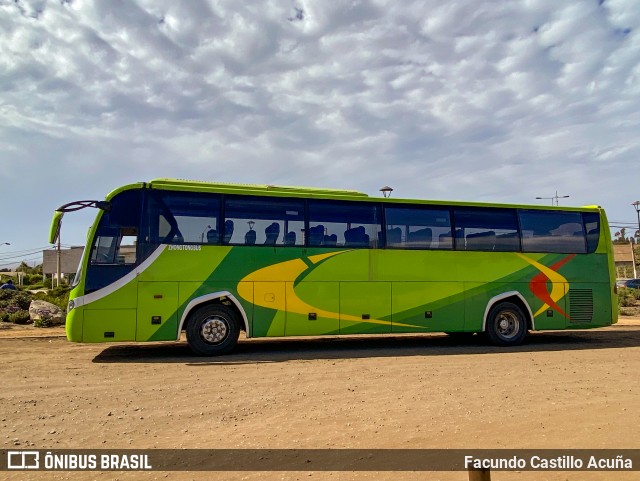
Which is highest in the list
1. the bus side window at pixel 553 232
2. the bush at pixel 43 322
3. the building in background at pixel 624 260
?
the building in background at pixel 624 260

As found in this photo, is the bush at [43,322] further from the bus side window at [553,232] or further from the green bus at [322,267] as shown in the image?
the bus side window at [553,232]

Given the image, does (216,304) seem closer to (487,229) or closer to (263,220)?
(263,220)

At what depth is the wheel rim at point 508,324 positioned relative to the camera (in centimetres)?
1242

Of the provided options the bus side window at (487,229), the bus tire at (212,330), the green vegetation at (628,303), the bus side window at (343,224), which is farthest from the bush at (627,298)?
the bus tire at (212,330)

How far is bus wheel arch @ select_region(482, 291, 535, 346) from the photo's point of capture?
1228 cm

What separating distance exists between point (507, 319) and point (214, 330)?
7.29m

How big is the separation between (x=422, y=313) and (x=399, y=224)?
2180 mm

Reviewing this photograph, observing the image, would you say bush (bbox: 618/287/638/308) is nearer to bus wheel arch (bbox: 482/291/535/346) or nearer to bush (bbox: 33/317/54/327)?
bus wheel arch (bbox: 482/291/535/346)

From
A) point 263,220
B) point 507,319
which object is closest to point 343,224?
point 263,220

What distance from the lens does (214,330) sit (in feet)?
34.1

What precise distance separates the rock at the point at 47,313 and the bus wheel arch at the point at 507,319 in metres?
14.0

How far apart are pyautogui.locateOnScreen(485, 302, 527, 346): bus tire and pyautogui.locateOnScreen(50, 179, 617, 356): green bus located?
3 cm

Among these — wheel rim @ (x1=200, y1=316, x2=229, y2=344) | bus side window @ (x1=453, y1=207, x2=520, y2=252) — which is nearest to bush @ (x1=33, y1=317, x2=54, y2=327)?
wheel rim @ (x1=200, y1=316, x2=229, y2=344)

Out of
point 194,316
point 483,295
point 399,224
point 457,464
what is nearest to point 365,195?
point 399,224
